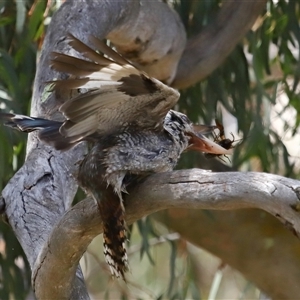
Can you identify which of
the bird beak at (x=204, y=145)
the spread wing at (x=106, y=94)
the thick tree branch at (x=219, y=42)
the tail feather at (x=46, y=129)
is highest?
the spread wing at (x=106, y=94)

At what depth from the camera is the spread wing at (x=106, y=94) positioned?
110cm

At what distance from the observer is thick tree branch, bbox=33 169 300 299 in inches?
40.5

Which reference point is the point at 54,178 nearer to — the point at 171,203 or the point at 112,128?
the point at 112,128

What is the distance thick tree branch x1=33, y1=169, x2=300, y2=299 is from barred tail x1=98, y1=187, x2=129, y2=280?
3 cm

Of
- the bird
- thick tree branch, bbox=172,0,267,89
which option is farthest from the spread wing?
thick tree branch, bbox=172,0,267,89

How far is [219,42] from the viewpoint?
2334 mm

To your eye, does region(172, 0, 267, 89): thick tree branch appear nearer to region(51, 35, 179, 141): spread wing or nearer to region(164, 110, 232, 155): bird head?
region(164, 110, 232, 155): bird head

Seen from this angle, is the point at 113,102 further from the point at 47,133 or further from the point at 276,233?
the point at 276,233

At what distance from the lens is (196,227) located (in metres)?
2.57

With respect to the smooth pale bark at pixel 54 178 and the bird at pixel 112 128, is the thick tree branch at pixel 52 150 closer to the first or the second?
the smooth pale bark at pixel 54 178

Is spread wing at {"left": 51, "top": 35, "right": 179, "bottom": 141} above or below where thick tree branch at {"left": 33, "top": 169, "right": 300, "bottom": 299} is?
above

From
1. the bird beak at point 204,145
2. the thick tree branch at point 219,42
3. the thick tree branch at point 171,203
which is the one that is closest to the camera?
the thick tree branch at point 171,203

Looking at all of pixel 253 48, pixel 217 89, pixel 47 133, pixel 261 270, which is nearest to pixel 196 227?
A: pixel 261 270

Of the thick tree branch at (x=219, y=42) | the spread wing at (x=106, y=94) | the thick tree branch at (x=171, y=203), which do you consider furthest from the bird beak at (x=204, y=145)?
the thick tree branch at (x=219, y=42)
